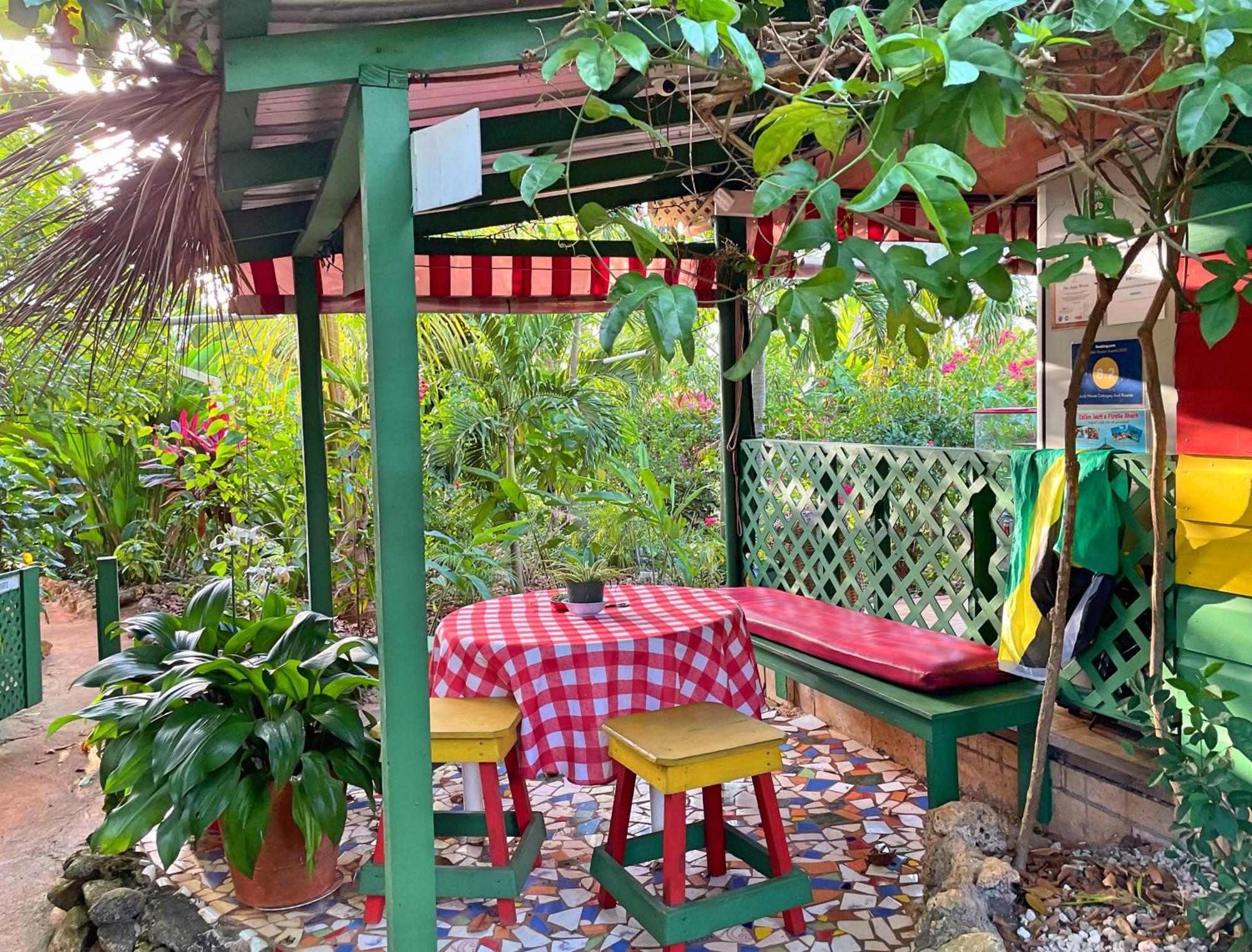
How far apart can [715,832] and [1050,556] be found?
1.29 m

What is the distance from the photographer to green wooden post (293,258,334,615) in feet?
12.8

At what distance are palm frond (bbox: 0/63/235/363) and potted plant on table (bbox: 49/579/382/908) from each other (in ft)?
3.40

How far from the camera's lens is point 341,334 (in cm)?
614

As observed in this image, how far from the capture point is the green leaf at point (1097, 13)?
1.29 m

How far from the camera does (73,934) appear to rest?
247 centimetres

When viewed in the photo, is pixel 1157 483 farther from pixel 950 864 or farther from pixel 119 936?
pixel 119 936

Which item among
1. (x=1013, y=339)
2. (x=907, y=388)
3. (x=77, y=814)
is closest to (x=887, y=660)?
(x=77, y=814)

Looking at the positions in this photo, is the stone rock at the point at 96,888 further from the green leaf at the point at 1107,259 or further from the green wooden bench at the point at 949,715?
the green leaf at the point at 1107,259

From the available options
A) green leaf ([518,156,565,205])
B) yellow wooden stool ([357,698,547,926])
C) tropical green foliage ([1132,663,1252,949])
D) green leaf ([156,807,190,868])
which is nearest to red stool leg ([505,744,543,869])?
yellow wooden stool ([357,698,547,926])

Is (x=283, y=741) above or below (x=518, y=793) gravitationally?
above

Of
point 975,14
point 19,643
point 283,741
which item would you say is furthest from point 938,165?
point 19,643

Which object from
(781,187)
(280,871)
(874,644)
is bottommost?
(280,871)

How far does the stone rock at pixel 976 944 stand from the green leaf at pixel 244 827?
5.84ft

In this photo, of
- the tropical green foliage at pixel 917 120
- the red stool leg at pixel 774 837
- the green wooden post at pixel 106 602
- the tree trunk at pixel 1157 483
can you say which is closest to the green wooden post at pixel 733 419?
the red stool leg at pixel 774 837
